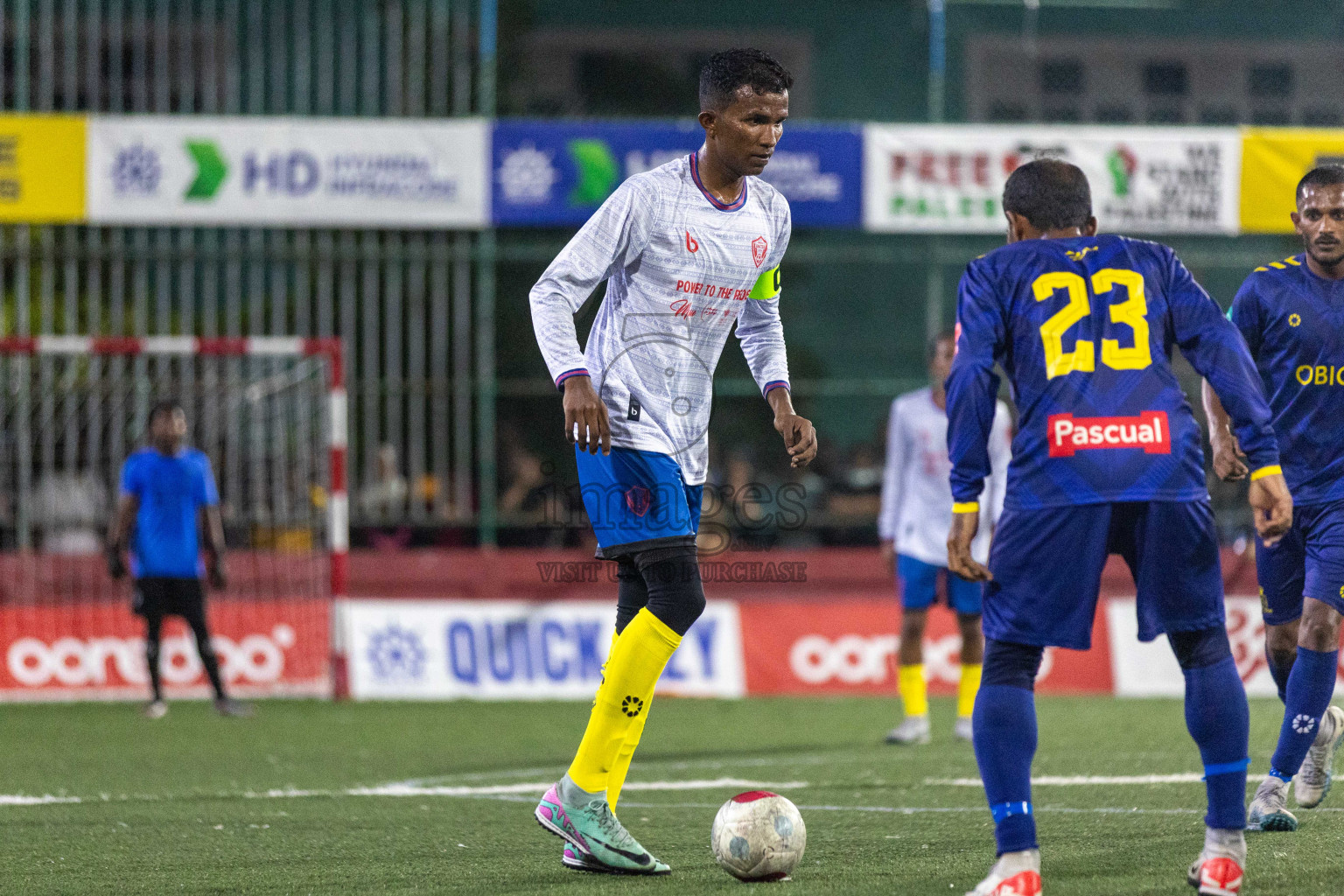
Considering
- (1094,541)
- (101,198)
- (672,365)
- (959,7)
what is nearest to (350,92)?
(101,198)

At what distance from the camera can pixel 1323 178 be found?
237 inches

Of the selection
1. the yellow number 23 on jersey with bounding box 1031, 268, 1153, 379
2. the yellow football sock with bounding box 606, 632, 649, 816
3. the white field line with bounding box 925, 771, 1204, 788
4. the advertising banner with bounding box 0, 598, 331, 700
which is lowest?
the advertising banner with bounding box 0, 598, 331, 700

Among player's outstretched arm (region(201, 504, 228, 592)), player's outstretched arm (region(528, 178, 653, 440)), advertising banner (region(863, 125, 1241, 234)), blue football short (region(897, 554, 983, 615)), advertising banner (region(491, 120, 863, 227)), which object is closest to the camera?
player's outstretched arm (region(528, 178, 653, 440))

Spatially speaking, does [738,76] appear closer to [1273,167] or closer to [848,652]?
[848,652]

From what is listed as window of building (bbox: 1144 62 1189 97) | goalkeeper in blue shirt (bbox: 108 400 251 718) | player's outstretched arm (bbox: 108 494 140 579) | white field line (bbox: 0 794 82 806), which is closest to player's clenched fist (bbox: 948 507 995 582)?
white field line (bbox: 0 794 82 806)

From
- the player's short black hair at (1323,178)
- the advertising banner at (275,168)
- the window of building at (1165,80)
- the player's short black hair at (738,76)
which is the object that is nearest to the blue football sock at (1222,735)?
the player's short black hair at (738,76)

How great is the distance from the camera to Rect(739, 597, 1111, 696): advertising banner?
42.2 feet

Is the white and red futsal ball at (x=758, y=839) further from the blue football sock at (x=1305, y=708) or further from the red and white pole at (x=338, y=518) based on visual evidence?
the red and white pole at (x=338, y=518)

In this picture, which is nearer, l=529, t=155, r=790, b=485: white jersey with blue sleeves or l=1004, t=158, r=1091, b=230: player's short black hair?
l=1004, t=158, r=1091, b=230: player's short black hair

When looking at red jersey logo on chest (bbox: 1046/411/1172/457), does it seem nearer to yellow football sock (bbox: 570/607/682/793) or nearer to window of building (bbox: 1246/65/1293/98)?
yellow football sock (bbox: 570/607/682/793)

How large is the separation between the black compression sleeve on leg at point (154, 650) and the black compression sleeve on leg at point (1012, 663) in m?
8.38

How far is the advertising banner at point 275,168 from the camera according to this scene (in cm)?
1459

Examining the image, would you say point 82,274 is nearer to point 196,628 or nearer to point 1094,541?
point 196,628

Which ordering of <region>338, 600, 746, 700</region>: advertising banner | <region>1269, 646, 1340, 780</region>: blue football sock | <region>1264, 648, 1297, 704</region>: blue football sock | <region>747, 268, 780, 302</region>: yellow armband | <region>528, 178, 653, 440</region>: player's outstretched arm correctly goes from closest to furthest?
<region>528, 178, 653, 440</region>: player's outstretched arm
<region>747, 268, 780, 302</region>: yellow armband
<region>1269, 646, 1340, 780</region>: blue football sock
<region>1264, 648, 1297, 704</region>: blue football sock
<region>338, 600, 746, 700</region>: advertising banner
